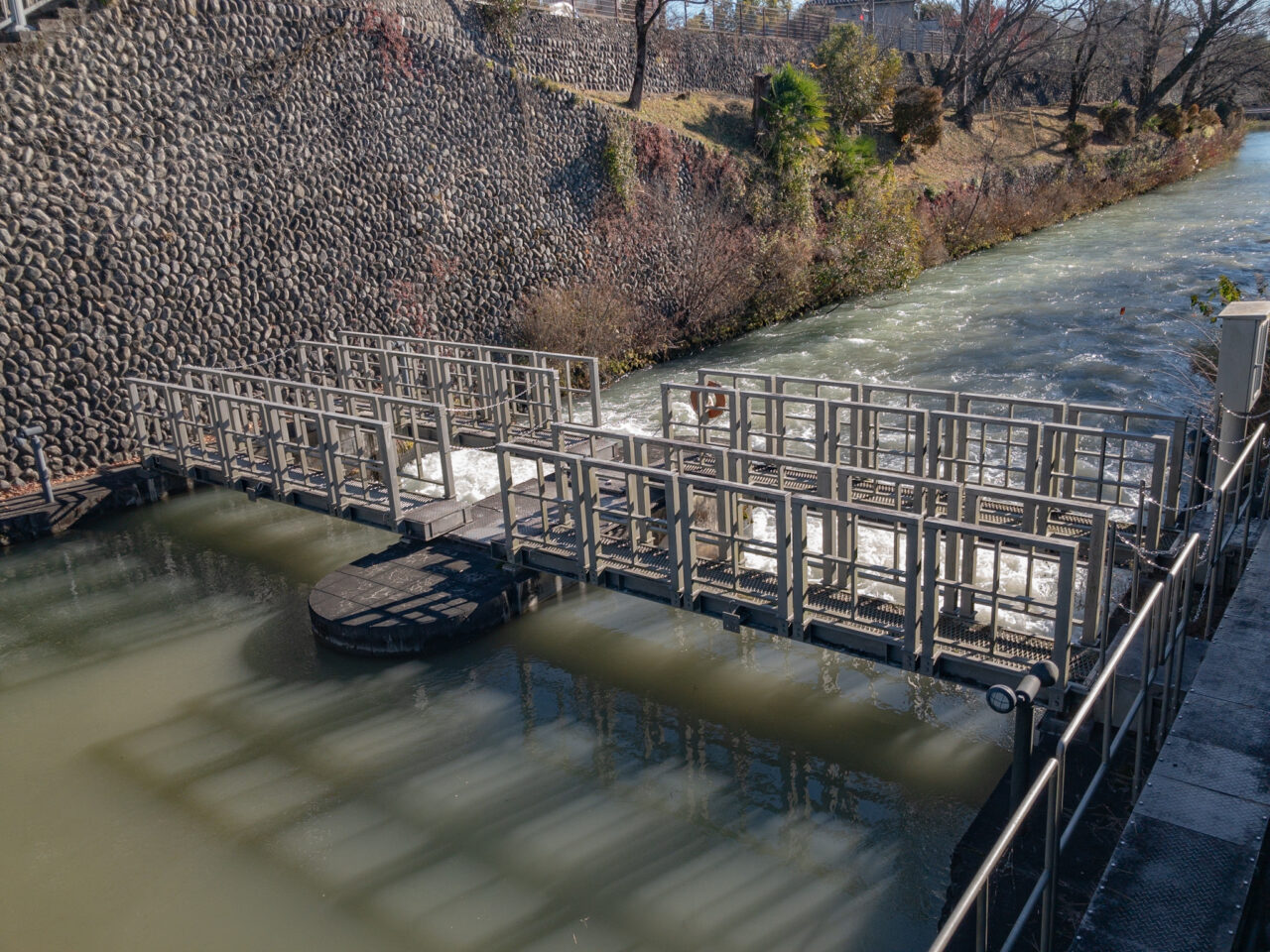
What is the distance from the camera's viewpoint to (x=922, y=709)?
8.64 meters

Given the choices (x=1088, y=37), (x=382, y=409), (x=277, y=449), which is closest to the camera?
(x=277, y=449)

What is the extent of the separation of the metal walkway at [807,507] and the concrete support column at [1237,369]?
1.65 ft

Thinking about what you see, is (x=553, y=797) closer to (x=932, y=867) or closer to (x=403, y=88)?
(x=932, y=867)

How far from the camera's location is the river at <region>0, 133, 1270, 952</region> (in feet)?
21.9

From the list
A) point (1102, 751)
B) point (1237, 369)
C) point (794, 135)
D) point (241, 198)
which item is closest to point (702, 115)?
point (794, 135)

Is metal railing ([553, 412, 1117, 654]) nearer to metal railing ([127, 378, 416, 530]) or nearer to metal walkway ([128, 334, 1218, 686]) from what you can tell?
metal walkway ([128, 334, 1218, 686])

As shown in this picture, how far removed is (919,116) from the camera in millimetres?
33188

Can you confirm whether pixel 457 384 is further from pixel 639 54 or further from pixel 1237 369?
pixel 639 54

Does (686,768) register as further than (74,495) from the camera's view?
No

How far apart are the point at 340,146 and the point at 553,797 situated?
13.2 m

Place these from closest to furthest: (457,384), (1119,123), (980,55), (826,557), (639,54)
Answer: (826,557) < (457,384) < (639,54) < (980,55) < (1119,123)

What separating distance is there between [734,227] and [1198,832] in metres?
20.7

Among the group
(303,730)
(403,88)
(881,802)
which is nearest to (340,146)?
(403,88)

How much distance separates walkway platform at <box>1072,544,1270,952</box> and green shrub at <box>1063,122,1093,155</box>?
126 feet
